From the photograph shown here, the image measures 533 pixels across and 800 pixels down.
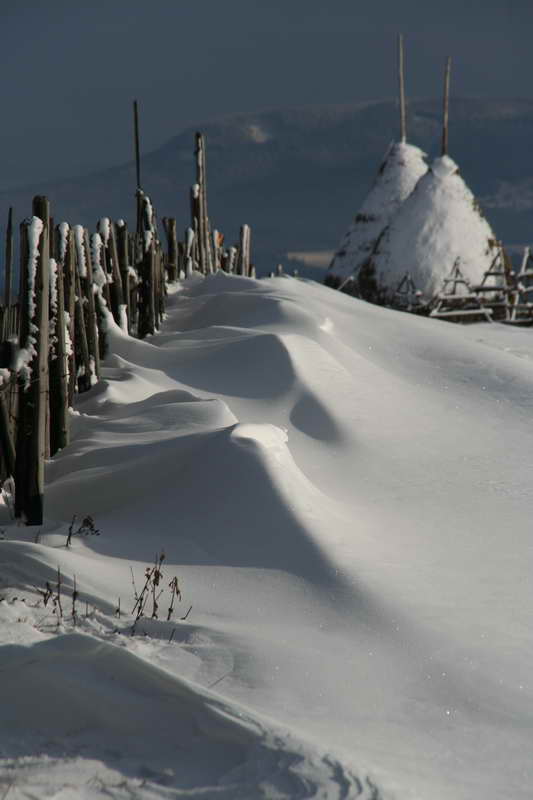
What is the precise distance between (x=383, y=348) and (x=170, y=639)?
4.55m

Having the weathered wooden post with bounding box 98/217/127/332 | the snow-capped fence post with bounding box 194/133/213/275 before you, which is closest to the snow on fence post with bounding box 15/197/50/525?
the weathered wooden post with bounding box 98/217/127/332

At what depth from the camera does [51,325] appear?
4.95 metres

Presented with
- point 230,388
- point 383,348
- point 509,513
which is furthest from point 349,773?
point 383,348

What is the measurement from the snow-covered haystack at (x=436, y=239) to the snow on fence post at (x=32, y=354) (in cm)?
1253

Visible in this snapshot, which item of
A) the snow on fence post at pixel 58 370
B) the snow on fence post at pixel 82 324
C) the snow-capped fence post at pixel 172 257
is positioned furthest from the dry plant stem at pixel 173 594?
the snow-capped fence post at pixel 172 257

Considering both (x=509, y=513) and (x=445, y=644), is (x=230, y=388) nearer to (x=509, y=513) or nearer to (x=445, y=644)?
(x=509, y=513)

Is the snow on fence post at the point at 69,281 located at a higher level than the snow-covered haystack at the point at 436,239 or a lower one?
higher

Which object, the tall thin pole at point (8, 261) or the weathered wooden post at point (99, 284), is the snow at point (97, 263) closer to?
the weathered wooden post at point (99, 284)

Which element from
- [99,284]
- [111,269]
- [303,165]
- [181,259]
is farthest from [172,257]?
[303,165]

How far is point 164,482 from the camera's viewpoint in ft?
14.2

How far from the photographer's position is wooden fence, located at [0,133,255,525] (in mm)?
4391

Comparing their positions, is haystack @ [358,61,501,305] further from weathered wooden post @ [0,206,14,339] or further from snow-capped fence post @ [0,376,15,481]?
snow-capped fence post @ [0,376,15,481]

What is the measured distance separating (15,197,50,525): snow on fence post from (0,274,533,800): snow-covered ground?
0.22 metres

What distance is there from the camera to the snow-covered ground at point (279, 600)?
259 cm
